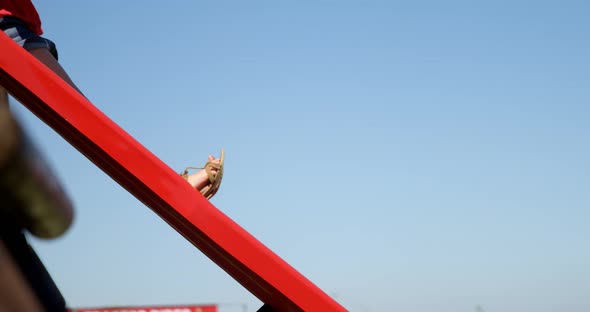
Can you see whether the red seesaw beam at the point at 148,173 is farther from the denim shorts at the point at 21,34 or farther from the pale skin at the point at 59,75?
the denim shorts at the point at 21,34

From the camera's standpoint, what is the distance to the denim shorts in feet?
9.53

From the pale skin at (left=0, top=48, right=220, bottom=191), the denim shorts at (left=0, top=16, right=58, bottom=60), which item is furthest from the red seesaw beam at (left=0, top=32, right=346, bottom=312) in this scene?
the denim shorts at (left=0, top=16, right=58, bottom=60)

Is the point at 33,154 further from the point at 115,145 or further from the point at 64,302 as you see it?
the point at 64,302

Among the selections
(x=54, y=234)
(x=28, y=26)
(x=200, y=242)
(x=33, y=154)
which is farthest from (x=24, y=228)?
(x=28, y=26)

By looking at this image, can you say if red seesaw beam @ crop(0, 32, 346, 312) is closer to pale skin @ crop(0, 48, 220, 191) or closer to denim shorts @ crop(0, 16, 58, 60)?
pale skin @ crop(0, 48, 220, 191)

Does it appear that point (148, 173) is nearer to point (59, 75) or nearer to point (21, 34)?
point (59, 75)

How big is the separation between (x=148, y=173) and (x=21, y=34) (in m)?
1.27

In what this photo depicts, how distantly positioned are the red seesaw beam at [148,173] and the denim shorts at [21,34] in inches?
32.3

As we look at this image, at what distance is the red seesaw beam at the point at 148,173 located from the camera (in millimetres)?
2072

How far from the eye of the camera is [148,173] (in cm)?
208

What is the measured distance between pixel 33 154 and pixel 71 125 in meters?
0.28

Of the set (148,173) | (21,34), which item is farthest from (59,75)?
(148,173)

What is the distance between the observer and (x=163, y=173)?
6.86 ft

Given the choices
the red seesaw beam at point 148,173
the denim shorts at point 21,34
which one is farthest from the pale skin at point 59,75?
the red seesaw beam at point 148,173
